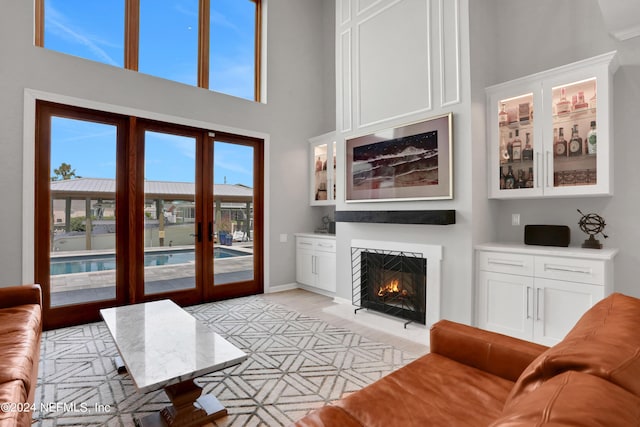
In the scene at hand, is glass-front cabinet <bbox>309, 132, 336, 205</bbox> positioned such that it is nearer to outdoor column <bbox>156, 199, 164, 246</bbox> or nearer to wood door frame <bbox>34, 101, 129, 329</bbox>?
outdoor column <bbox>156, 199, 164, 246</bbox>

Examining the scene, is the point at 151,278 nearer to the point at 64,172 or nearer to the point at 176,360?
the point at 64,172

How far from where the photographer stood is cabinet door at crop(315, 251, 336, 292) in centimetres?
473

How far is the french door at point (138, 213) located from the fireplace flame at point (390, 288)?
2.02m

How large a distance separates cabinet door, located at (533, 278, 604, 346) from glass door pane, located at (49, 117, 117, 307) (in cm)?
453

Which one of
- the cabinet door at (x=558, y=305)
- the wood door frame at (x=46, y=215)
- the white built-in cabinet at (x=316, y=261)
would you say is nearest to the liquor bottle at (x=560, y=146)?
the cabinet door at (x=558, y=305)

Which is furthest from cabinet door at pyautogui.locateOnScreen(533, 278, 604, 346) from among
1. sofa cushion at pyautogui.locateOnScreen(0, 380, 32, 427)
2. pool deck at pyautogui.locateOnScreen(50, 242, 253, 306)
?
pool deck at pyautogui.locateOnScreen(50, 242, 253, 306)

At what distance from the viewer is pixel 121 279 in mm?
3930

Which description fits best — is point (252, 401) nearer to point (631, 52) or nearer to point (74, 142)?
point (74, 142)

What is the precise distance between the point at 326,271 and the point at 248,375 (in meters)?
2.46

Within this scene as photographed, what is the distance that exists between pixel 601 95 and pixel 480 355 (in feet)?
8.51

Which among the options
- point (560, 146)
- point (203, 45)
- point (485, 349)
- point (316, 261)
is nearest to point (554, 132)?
point (560, 146)

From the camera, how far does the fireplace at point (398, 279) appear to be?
345 centimetres

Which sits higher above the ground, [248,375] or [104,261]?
[104,261]

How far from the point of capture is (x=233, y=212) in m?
4.84
